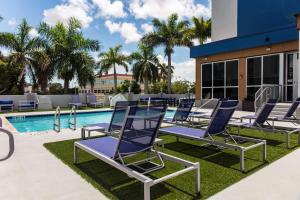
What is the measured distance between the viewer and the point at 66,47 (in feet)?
67.4

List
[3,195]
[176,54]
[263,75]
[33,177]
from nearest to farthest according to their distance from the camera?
[3,195] < [33,177] < [263,75] < [176,54]

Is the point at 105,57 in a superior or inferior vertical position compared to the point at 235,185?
superior

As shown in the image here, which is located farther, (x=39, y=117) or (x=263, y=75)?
(x=263, y=75)

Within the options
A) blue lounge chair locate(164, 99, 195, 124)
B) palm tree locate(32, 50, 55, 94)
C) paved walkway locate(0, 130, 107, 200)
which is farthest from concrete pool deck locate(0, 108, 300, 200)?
palm tree locate(32, 50, 55, 94)

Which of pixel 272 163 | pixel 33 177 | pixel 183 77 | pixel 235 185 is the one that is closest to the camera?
pixel 235 185

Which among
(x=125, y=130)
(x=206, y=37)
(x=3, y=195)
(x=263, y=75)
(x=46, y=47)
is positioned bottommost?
(x=3, y=195)

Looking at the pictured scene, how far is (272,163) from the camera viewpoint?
15.2 feet

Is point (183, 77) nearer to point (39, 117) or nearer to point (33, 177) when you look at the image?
point (39, 117)

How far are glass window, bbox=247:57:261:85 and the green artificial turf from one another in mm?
10546

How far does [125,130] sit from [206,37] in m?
25.4

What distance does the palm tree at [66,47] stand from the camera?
20516mm

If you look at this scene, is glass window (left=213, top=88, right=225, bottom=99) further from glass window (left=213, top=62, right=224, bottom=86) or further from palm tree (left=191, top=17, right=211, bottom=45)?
palm tree (left=191, top=17, right=211, bottom=45)

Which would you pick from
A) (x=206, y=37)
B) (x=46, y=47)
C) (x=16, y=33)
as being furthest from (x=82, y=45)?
(x=206, y=37)

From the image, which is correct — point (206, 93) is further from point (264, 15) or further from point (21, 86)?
point (21, 86)
